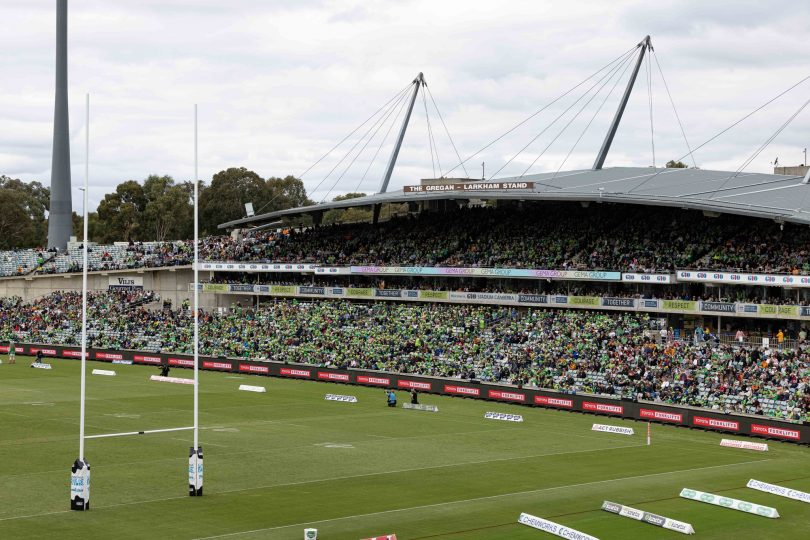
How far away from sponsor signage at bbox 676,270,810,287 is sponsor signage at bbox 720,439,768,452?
573 inches

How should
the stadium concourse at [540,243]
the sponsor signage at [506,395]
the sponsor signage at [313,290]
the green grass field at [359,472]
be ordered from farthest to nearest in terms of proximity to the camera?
the sponsor signage at [313,290], the stadium concourse at [540,243], the sponsor signage at [506,395], the green grass field at [359,472]

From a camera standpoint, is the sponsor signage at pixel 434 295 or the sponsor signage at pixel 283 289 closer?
the sponsor signage at pixel 434 295

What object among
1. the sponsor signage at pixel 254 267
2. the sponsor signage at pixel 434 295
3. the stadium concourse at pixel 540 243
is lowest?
the sponsor signage at pixel 434 295

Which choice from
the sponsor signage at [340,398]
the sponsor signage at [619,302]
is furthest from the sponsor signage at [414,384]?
the sponsor signage at [619,302]

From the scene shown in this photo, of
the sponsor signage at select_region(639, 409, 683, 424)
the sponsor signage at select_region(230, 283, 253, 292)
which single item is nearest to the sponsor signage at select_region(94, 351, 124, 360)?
the sponsor signage at select_region(230, 283, 253, 292)

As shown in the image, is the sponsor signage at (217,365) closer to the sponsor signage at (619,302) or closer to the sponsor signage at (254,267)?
the sponsor signage at (254,267)

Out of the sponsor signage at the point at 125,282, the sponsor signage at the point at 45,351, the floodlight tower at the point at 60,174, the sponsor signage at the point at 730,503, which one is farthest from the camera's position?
the floodlight tower at the point at 60,174

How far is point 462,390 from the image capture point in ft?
196

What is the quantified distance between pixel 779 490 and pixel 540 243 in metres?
40.1

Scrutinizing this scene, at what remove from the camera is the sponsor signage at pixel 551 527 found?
25.7m

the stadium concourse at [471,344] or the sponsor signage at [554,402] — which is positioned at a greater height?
the stadium concourse at [471,344]

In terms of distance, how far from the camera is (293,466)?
1465 inches

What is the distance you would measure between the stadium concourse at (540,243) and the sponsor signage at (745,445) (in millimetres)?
15886

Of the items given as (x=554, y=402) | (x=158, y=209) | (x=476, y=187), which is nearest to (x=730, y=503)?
(x=554, y=402)
